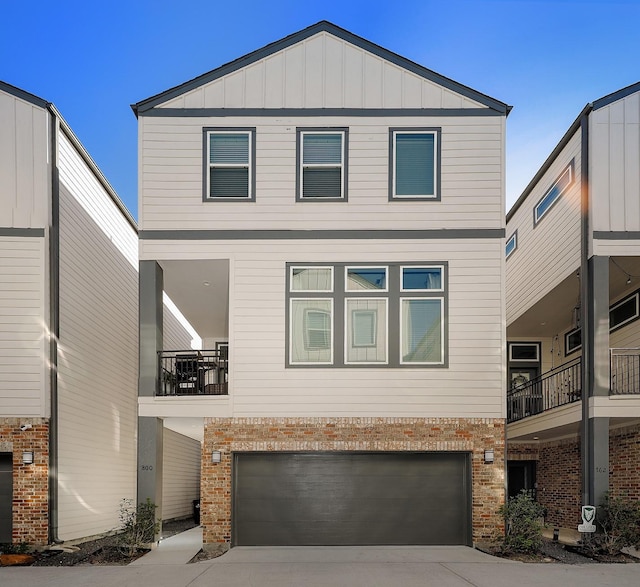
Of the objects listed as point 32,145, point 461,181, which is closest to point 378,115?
point 461,181

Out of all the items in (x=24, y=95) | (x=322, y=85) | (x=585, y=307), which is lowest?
(x=585, y=307)

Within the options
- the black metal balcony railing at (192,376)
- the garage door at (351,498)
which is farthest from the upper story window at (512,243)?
the black metal balcony railing at (192,376)

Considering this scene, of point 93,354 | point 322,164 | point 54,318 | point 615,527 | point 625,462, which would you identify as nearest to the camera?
point 615,527

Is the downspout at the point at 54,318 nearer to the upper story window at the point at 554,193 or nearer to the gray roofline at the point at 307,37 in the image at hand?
the gray roofline at the point at 307,37

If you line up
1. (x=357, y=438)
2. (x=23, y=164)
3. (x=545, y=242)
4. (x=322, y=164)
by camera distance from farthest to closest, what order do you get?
(x=545, y=242) < (x=322, y=164) < (x=23, y=164) < (x=357, y=438)

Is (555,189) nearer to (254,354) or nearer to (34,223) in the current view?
(254,354)

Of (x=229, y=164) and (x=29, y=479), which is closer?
(x=29, y=479)

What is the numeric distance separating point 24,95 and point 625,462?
13163mm

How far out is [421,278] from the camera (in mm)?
11969

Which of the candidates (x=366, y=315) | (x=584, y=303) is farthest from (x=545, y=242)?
(x=366, y=315)

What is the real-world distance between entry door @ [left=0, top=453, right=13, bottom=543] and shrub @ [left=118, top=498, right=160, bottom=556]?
2.04m

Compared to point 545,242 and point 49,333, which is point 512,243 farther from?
point 49,333

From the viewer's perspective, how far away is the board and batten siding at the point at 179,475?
17.1 meters

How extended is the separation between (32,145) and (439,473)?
9.13 m
